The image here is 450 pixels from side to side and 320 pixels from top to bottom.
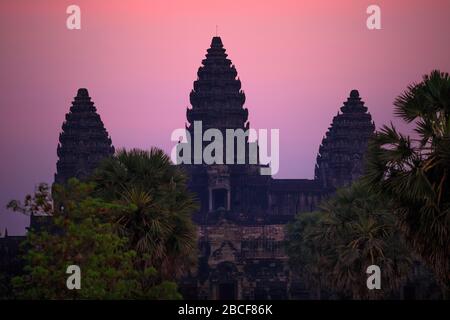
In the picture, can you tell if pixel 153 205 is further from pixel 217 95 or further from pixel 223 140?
pixel 217 95

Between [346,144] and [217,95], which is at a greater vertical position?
[217,95]

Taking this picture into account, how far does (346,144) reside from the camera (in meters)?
180

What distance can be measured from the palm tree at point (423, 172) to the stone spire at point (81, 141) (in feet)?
407

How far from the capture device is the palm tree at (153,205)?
55.4 meters

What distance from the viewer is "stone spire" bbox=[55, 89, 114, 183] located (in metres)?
173

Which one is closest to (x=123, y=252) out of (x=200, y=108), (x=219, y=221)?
(x=219, y=221)

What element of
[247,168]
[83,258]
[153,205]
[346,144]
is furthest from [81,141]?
[83,258]

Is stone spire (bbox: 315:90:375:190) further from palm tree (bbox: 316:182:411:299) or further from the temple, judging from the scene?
palm tree (bbox: 316:182:411:299)

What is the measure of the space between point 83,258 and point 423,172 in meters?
11.6

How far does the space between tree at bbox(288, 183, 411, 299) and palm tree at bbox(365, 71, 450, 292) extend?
8.78 metres

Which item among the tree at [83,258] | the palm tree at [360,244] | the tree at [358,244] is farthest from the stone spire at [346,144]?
the tree at [83,258]

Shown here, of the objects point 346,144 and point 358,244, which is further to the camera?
point 346,144

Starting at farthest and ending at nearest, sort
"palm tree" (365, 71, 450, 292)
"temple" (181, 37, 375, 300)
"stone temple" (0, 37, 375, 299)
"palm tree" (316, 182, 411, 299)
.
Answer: "stone temple" (0, 37, 375, 299)
"temple" (181, 37, 375, 300)
"palm tree" (316, 182, 411, 299)
"palm tree" (365, 71, 450, 292)

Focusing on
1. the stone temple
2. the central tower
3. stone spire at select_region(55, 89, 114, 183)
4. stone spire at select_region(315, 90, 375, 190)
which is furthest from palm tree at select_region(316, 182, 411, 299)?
stone spire at select_region(315, 90, 375, 190)
